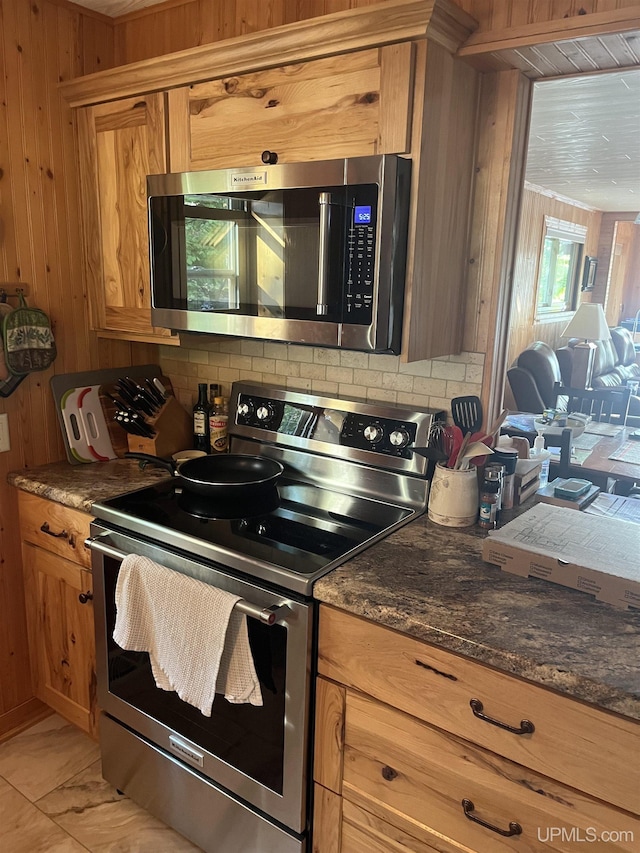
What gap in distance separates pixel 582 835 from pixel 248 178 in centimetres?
159

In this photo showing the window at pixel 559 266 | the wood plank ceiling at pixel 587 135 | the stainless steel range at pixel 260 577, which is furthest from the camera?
the window at pixel 559 266

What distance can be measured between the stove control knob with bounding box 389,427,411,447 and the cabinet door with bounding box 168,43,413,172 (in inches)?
29.2

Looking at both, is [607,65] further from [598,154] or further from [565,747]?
[598,154]

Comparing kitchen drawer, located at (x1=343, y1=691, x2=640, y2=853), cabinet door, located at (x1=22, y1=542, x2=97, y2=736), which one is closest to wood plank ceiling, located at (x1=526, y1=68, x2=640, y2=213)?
kitchen drawer, located at (x1=343, y1=691, x2=640, y2=853)

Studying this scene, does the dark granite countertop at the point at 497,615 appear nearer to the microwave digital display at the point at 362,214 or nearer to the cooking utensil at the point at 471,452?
the cooking utensil at the point at 471,452

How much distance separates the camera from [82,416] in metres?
2.20

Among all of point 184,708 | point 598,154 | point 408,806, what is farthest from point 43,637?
point 598,154

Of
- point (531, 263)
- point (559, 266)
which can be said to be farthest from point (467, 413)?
point (559, 266)

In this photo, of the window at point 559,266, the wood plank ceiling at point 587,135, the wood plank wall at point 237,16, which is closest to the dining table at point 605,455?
the wood plank ceiling at point 587,135

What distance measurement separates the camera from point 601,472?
2.29 m

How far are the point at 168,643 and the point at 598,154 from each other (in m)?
3.48

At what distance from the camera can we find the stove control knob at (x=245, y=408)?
85.1 inches

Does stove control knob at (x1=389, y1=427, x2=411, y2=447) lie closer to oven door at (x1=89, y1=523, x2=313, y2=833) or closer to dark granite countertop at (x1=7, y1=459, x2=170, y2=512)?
oven door at (x1=89, y1=523, x2=313, y2=833)

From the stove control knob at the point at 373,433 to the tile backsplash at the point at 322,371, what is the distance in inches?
4.8
